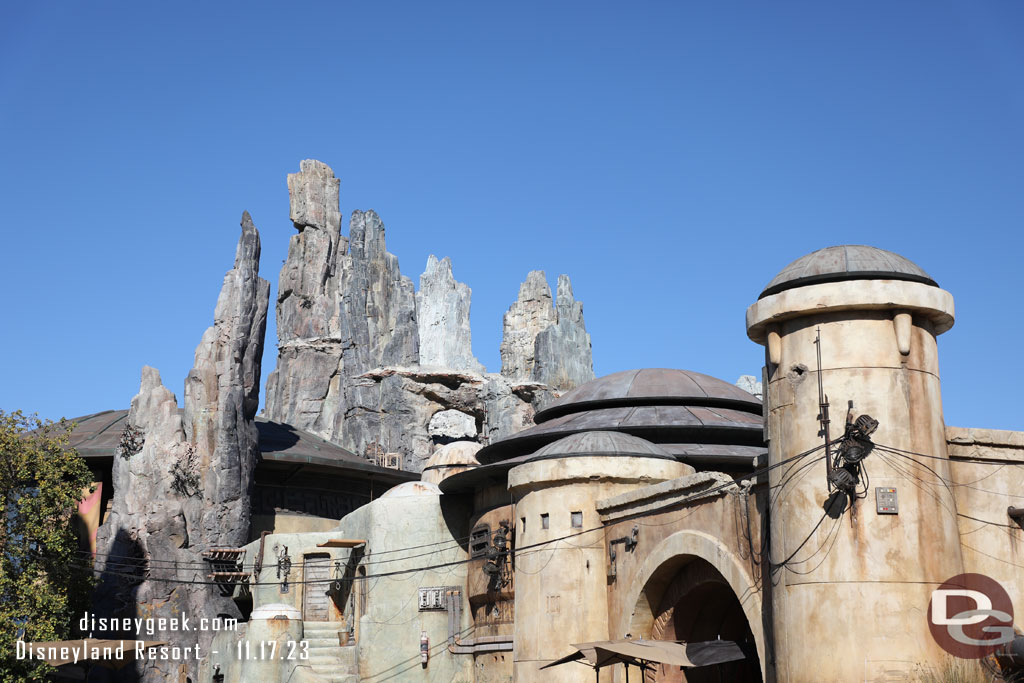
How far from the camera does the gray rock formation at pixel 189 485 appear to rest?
39562 mm

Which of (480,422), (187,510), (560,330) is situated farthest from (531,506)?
(560,330)

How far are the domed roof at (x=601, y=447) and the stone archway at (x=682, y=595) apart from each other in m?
3.03

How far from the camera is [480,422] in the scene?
75.6 metres

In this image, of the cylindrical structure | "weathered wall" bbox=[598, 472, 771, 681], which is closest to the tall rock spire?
the cylindrical structure

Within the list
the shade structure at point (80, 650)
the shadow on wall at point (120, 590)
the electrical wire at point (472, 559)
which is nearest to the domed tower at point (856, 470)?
the electrical wire at point (472, 559)

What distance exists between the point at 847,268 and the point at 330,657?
904 inches

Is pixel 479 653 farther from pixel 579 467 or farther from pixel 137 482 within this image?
pixel 137 482

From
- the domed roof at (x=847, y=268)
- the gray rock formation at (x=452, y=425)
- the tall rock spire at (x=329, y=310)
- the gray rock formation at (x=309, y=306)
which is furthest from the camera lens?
the gray rock formation at (x=309, y=306)

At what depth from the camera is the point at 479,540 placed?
100 ft

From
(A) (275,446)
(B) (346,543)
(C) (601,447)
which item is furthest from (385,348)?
(C) (601,447)

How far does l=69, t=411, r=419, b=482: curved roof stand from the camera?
4522 cm

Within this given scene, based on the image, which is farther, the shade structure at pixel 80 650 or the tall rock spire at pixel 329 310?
the tall rock spire at pixel 329 310

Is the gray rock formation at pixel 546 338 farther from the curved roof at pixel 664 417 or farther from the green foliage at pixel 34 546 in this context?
the green foliage at pixel 34 546

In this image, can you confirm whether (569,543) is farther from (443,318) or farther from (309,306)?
(309,306)
